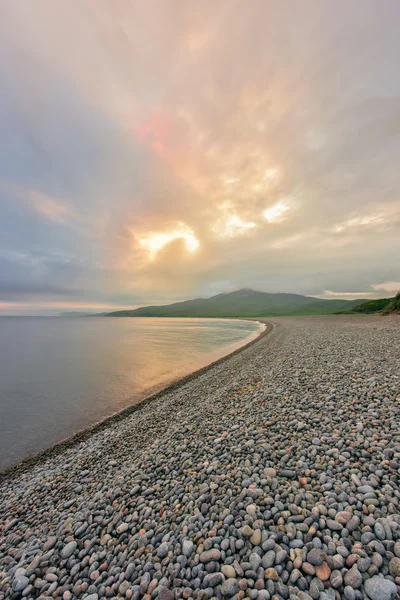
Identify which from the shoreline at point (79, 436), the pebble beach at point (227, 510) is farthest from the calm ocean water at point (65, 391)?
the pebble beach at point (227, 510)

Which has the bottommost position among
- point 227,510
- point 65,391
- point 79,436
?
point 65,391

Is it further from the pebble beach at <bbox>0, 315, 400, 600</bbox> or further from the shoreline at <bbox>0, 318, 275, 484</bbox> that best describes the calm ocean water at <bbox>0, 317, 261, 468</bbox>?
the pebble beach at <bbox>0, 315, 400, 600</bbox>

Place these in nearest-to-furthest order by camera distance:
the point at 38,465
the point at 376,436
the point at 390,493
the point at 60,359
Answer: the point at 390,493 < the point at 376,436 < the point at 38,465 < the point at 60,359

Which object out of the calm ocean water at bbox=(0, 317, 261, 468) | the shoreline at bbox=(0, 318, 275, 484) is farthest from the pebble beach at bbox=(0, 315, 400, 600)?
the calm ocean water at bbox=(0, 317, 261, 468)

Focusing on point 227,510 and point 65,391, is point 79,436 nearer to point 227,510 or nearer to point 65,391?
point 65,391

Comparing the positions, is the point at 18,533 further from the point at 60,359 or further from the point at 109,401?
the point at 60,359

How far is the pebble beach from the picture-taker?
323 centimetres

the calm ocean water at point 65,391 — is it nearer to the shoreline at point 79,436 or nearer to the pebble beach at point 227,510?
the shoreline at point 79,436

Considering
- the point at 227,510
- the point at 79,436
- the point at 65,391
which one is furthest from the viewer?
the point at 65,391

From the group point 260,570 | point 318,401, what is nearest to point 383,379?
point 318,401

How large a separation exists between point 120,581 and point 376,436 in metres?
6.06

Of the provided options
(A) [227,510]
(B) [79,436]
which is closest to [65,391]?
(B) [79,436]

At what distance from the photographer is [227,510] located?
4.44m

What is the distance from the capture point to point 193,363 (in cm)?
2681
